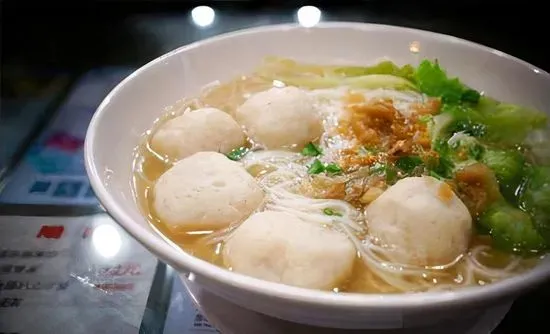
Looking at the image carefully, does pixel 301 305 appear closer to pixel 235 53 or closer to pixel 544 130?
pixel 544 130

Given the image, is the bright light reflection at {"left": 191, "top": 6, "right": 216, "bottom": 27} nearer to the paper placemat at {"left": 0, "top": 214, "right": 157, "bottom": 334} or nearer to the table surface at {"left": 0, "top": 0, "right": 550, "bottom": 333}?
the table surface at {"left": 0, "top": 0, "right": 550, "bottom": 333}

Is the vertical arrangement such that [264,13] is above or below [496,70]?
below

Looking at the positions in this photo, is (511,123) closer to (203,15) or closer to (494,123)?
(494,123)

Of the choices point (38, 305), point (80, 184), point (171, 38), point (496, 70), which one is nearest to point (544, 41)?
point (496, 70)

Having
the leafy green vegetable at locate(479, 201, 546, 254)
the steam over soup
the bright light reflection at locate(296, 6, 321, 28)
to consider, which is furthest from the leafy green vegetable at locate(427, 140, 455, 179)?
the bright light reflection at locate(296, 6, 321, 28)

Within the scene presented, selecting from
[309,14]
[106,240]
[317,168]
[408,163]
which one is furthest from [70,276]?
[309,14]

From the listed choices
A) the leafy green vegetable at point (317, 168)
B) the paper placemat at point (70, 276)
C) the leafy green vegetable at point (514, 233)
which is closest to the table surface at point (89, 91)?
the paper placemat at point (70, 276)

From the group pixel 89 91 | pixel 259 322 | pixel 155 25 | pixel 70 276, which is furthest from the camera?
pixel 155 25
